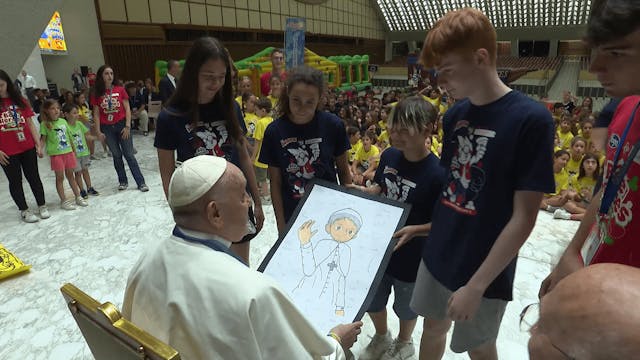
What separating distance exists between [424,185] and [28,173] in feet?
13.9

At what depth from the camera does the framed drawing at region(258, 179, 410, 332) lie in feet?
4.58

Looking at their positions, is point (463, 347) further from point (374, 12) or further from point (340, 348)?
point (374, 12)

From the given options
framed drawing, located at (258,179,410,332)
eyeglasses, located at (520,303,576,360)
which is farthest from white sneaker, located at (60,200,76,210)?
eyeglasses, located at (520,303,576,360)

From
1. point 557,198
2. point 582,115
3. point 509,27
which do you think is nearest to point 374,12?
point 509,27

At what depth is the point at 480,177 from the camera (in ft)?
3.91

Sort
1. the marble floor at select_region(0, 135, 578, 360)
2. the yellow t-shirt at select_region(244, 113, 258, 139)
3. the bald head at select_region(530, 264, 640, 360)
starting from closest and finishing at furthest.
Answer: the bald head at select_region(530, 264, 640, 360), the marble floor at select_region(0, 135, 578, 360), the yellow t-shirt at select_region(244, 113, 258, 139)

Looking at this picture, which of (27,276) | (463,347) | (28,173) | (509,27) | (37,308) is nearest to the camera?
(463,347)

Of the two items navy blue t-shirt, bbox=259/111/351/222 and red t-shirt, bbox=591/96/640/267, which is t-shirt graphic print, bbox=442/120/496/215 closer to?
red t-shirt, bbox=591/96/640/267

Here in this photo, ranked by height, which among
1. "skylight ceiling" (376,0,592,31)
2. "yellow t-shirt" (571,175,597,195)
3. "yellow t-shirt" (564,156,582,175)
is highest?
"skylight ceiling" (376,0,592,31)

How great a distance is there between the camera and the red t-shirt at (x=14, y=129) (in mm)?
3664

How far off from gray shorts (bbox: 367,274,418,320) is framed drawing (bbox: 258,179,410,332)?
0.44 metres

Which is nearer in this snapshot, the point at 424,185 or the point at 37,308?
the point at 424,185

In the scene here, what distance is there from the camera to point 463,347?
1371mm

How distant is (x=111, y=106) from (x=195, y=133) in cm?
328
